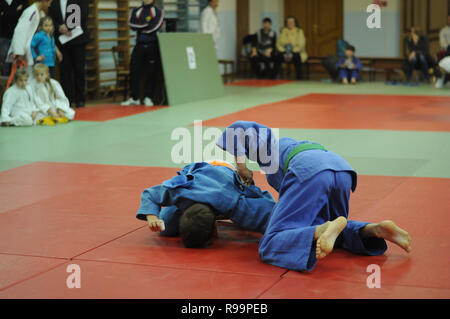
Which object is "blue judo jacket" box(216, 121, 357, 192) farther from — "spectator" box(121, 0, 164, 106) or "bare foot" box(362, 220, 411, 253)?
"spectator" box(121, 0, 164, 106)

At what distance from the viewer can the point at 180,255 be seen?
149 inches

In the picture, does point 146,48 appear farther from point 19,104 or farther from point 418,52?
point 418,52

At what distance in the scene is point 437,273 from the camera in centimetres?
346

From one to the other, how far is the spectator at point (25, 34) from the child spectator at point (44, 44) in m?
0.10

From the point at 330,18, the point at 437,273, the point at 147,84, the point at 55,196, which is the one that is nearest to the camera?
the point at 437,273

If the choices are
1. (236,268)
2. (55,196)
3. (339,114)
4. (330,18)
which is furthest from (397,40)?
(236,268)

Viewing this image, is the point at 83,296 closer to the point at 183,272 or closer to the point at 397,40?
the point at 183,272

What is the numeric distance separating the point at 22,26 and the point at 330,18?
32.4 ft

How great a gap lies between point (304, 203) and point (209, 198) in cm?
58

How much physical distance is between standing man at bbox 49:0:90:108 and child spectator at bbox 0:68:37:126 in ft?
5.55

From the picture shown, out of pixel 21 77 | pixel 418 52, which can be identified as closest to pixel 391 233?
pixel 21 77

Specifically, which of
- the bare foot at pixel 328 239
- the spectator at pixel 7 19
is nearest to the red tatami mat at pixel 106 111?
the spectator at pixel 7 19

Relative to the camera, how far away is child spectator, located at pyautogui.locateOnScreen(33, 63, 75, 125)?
933 centimetres
